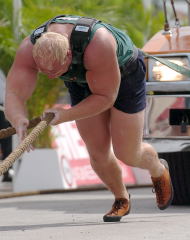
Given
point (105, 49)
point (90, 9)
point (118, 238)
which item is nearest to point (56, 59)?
point (105, 49)

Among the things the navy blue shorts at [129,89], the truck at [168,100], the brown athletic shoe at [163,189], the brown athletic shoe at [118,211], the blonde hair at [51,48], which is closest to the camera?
the blonde hair at [51,48]

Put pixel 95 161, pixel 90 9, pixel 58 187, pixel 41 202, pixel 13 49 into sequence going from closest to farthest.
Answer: pixel 95 161, pixel 41 202, pixel 58 187, pixel 13 49, pixel 90 9

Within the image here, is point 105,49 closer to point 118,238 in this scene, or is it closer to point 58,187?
point 118,238

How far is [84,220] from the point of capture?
745 cm

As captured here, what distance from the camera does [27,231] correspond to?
21.6ft

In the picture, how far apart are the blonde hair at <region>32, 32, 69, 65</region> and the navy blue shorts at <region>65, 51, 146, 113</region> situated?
69 cm

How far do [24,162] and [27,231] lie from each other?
5.09 meters

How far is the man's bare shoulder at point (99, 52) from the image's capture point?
6.14 metres

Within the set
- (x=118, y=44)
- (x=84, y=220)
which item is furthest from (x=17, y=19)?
(x=118, y=44)

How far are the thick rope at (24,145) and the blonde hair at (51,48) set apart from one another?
1.38 ft

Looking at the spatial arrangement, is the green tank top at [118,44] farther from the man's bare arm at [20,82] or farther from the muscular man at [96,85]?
the man's bare arm at [20,82]

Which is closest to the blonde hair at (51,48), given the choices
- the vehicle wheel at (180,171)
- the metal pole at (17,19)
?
the vehicle wheel at (180,171)

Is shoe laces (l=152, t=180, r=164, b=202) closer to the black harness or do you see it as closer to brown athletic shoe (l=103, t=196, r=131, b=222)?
brown athletic shoe (l=103, t=196, r=131, b=222)

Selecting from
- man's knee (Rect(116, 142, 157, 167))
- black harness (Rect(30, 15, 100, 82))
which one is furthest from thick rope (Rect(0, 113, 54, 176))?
man's knee (Rect(116, 142, 157, 167))
